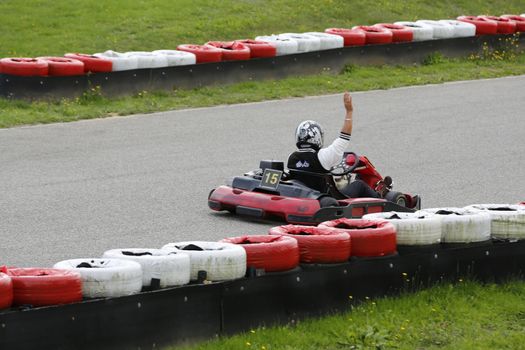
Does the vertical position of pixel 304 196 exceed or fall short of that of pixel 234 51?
it falls short

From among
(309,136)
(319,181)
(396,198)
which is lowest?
(396,198)

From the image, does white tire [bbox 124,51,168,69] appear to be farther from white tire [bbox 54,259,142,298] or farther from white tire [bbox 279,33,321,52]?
white tire [bbox 54,259,142,298]

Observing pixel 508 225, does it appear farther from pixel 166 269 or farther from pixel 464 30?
pixel 464 30

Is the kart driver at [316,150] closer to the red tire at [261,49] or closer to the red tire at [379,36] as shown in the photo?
the red tire at [261,49]

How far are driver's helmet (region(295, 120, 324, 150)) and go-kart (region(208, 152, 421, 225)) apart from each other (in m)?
0.26

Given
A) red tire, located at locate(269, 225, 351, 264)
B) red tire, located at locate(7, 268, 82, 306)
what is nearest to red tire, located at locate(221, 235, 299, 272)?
red tire, located at locate(269, 225, 351, 264)

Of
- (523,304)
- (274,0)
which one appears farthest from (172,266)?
(274,0)

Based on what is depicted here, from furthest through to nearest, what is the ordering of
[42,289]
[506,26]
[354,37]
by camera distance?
[506,26] → [354,37] → [42,289]

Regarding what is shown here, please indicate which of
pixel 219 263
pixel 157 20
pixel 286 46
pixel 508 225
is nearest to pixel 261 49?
pixel 286 46

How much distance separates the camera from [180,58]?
1767cm

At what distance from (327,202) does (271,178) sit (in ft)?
2.19

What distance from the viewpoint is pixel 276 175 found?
436 inches

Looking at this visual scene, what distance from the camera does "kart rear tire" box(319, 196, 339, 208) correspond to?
10.7 meters

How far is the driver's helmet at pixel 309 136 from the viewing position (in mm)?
10961
